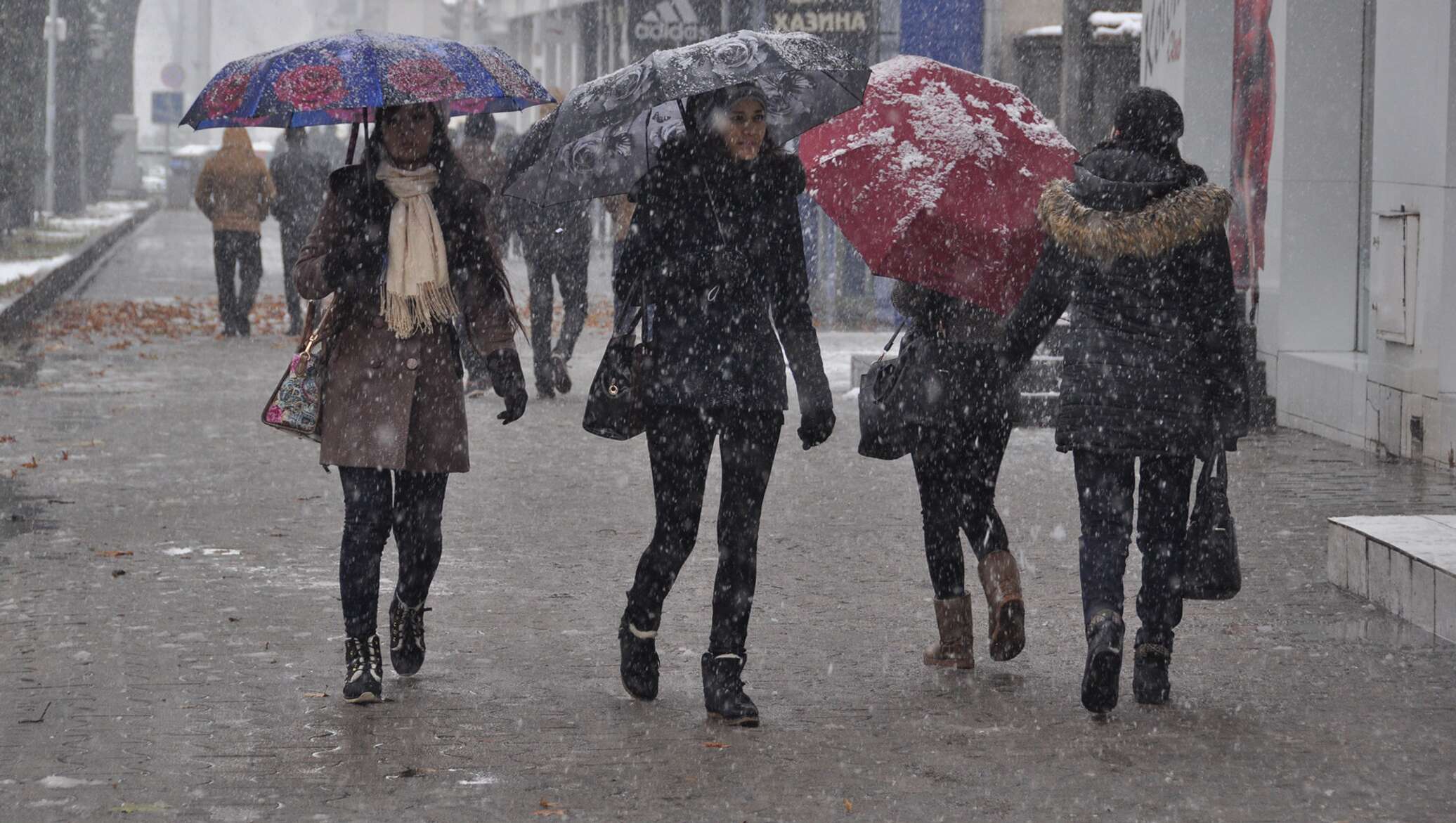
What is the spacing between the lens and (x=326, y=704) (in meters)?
5.89

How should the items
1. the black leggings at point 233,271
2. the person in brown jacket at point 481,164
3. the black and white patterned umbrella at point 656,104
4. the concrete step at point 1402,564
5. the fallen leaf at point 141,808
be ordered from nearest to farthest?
the fallen leaf at point 141,808 → the black and white patterned umbrella at point 656,104 → the concrete step at point 1402,564 → the person in brown jacket at point 481,164 → the black leggings at point 233,271

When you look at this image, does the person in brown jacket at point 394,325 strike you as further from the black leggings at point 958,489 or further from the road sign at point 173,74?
the road sign at point 173,74

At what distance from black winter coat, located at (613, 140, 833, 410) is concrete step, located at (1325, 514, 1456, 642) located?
98.8 inches

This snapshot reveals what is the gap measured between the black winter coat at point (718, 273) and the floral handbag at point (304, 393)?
952mm

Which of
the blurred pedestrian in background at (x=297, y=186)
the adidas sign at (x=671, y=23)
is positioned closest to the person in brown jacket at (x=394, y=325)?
the blurred pedestrian in background at (x=297, y=186)

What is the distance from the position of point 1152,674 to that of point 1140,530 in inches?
16.2

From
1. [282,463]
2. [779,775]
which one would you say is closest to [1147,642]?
[779,775]

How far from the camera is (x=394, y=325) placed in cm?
591

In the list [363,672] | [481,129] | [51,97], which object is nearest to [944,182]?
A: [363,672]

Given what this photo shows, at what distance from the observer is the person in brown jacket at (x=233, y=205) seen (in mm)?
18391

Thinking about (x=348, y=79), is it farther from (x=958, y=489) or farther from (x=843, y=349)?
(x=843, y=349)

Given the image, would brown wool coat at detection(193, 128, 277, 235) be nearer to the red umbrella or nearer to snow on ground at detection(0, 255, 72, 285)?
snow on ground at detection(0, 255, 72, 285)

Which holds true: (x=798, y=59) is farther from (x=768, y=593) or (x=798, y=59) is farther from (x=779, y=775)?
(x=768, y=593)

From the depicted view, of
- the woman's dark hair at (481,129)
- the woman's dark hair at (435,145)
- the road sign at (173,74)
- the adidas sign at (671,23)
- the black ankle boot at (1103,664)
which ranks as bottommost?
the black ankle boot at (1103,664)
